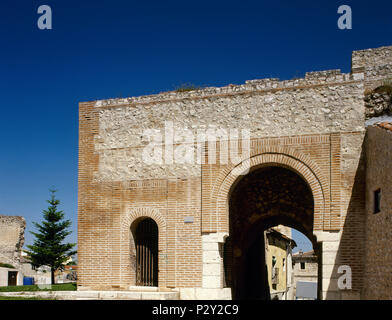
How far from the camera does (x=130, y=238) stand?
12836mm

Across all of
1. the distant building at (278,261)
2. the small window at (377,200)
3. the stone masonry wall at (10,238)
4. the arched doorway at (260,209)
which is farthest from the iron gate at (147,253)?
the stone masonry wall at (10,238)

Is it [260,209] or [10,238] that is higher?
[260,209]

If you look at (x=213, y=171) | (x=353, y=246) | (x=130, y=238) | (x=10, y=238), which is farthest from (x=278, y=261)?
(x=10, y=238)

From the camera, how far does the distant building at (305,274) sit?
127ft

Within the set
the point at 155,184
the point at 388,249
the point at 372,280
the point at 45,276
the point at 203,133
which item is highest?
the point at 203,133

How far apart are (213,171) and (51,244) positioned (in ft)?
63.6

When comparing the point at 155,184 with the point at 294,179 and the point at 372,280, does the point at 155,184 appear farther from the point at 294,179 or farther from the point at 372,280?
the point at 372,280

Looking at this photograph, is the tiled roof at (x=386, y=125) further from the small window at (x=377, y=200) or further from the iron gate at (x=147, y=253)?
the iron gate at (x=147, y=253)

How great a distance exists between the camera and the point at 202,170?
1238cm

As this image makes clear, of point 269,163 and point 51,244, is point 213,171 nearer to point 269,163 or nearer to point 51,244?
point 269,163

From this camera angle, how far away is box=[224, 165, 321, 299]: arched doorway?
48.5 feet
